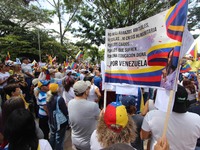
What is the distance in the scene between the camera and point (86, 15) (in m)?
20.6

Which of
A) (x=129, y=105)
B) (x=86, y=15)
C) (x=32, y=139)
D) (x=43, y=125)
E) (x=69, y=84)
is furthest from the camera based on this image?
(x=86, y=15)

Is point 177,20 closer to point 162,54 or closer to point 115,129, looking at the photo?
point 162,54

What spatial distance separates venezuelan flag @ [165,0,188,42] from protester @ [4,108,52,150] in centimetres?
157

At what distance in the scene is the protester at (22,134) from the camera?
1.73m

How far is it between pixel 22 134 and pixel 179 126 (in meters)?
1.51

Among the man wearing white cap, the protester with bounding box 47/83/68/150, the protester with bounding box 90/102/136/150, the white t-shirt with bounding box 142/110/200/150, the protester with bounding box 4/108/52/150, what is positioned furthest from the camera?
the protester with bounding box 47/83/68/150

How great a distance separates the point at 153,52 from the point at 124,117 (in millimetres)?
794

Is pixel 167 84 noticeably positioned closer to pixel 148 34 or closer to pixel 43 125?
pixel 148 34

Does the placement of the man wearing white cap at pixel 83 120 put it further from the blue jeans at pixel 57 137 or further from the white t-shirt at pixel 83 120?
the blue jeans at pixel 57 137

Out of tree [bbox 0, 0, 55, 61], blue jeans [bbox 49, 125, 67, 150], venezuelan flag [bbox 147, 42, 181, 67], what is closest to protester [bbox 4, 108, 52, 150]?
venezuelan flag [bbox 147, 42, 181, 67]

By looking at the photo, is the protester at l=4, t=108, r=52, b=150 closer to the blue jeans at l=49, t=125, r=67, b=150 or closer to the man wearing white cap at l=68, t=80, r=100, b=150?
the man wearing white cap at l=68, t=80, r=100, b=150

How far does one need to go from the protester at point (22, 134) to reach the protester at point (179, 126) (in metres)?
1.10

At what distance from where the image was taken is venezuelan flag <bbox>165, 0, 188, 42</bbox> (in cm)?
188

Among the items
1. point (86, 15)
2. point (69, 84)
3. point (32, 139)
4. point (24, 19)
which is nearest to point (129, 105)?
point (32, 139)
